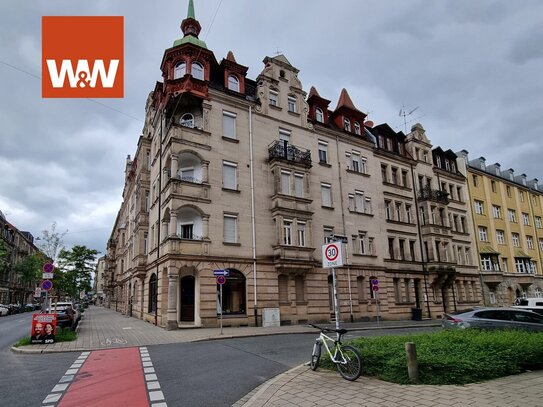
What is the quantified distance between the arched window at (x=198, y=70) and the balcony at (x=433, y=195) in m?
22.8

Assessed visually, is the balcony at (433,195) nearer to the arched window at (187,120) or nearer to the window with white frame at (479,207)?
the window with white frame at (479,207)

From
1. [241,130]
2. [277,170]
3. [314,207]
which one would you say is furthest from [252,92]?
[314,207]

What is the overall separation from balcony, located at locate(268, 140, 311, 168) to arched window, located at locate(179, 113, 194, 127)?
567 cm

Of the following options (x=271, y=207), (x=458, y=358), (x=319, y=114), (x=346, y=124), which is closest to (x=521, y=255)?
(x=346, y=124)

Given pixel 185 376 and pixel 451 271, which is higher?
pixel 451 271

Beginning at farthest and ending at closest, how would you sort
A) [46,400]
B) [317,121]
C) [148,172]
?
[148,172] < [317,121] < [46,400]

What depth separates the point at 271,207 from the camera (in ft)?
84.7

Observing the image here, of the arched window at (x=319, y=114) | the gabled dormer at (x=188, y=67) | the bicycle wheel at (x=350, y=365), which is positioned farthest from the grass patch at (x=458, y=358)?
the arched window at (x=319, y=114)

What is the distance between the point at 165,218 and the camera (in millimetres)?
23703

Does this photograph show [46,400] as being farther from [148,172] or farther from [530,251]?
[530,251]

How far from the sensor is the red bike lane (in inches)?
279

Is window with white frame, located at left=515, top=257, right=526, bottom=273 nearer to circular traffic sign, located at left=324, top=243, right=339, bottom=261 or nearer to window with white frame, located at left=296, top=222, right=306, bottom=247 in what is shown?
window with white frame, located at left=296, top=222, right=306, bottom=247

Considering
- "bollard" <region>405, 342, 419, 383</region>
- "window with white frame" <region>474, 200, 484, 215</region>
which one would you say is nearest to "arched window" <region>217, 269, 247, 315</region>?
"bollard" <region>405, 342, 419, 383</region>

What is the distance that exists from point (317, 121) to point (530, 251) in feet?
114
